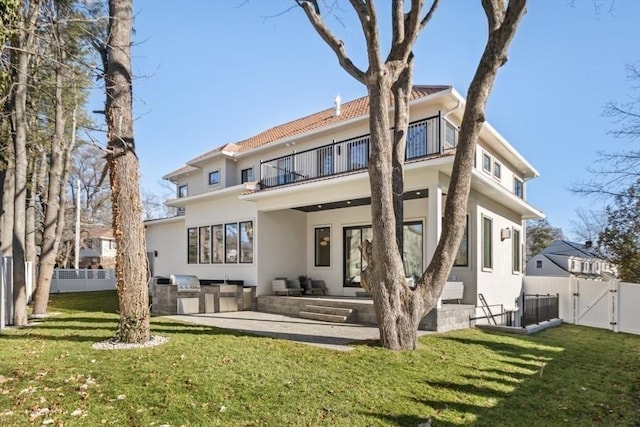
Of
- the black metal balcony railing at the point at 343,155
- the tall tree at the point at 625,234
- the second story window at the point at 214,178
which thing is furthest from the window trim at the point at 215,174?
the tall tree at the point at 625,234

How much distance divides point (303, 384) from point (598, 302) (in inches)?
482

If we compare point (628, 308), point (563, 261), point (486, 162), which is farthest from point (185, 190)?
point (563, 261)

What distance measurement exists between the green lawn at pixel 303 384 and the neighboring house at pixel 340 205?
12.5 feet

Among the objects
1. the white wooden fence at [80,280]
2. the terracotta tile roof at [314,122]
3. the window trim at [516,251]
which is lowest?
the white wooden fence at [80,280]

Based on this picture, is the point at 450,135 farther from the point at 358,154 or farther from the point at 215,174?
the point at 215,174

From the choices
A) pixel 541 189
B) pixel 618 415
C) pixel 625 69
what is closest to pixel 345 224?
pixel 618 415

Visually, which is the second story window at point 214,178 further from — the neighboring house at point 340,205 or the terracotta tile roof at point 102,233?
the terracotta tile roof at point 102,233

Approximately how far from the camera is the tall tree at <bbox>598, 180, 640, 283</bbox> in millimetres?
17109

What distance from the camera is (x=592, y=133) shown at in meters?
19.9

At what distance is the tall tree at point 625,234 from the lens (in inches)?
674

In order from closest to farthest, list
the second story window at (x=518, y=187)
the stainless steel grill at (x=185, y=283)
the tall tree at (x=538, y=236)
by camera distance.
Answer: the stainless steel grill at (x=185, y=283), the second story window at (x=518, y=187), the tall tree at (x=538, y=236)

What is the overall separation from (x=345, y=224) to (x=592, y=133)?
15.0m

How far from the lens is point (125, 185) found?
7551 mm

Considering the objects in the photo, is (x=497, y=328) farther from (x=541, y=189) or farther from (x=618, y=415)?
(x=541, y=189)
